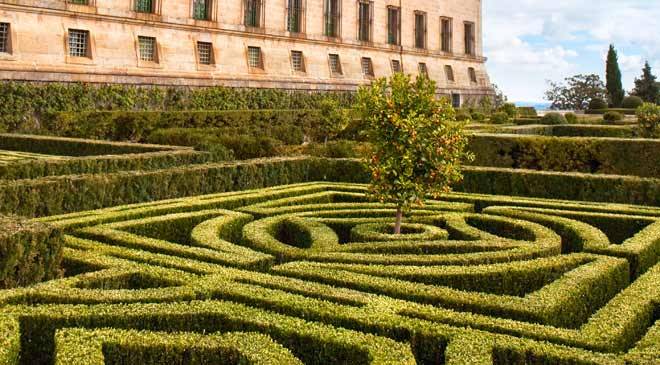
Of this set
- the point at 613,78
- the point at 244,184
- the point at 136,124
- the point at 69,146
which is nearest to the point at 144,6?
the point at 136,124

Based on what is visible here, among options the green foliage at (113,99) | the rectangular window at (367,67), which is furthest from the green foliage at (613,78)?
the green foliage at (113,99)

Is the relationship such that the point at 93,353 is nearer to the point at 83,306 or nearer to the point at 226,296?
the point at 83,306

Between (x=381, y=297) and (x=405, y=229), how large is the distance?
163 inches

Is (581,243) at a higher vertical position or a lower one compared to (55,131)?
lower

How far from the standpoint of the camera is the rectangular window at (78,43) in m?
29.0

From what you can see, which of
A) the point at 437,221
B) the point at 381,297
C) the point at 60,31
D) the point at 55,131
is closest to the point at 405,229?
the point at 437,221

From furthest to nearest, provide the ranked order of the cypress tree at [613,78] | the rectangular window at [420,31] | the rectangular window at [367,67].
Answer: the cypress tree at [613,78]
the rectangular window at [420,31]
the rectangular window at [367,67]

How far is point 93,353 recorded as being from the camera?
4969mm

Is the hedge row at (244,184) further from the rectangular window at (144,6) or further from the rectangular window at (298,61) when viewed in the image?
the rectangular window at (298,61)

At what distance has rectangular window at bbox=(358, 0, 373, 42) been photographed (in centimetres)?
4584

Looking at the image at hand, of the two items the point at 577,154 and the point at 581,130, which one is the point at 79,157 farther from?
the point at 581,130

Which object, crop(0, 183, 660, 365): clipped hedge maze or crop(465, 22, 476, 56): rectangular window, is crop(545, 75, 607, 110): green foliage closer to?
crop(465, 22, 476, 56): rectangular window

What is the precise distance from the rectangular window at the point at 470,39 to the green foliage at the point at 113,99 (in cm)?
2200

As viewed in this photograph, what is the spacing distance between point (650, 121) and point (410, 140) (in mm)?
18584
